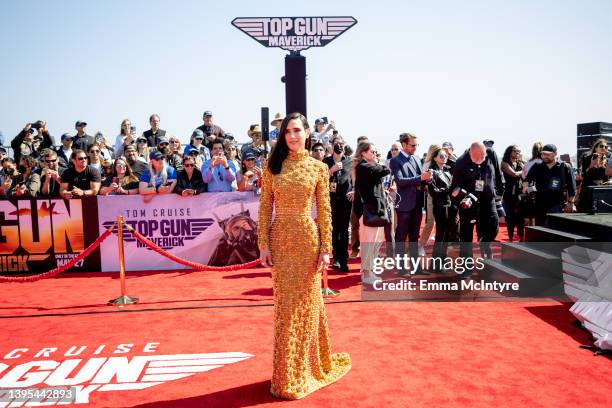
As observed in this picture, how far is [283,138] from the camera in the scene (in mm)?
3965

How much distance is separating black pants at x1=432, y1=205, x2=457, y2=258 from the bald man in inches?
20.5

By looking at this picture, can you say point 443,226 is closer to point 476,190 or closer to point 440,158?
point 476,190

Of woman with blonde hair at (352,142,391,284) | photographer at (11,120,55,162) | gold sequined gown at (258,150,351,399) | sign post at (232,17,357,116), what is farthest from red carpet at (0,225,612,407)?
photographer at (11,120,55,162)

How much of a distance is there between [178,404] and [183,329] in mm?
1860

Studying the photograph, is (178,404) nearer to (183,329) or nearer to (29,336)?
(183,329)

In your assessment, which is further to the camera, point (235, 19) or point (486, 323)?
point (235, 19)

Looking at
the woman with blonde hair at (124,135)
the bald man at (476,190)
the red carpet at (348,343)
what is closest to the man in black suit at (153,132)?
the woman with blonde hair at (124,135)

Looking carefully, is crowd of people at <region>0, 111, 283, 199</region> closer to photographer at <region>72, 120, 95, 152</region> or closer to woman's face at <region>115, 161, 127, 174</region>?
woman's face at <region>115, 161, 127, 174</region>

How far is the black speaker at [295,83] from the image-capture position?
29.9 ft

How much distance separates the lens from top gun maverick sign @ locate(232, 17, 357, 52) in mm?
10422

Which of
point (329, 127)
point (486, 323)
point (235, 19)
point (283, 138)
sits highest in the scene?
point (235, 19)

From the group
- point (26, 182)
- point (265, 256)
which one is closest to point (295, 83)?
point (26, 182)

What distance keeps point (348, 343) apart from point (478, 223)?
375 centimetres

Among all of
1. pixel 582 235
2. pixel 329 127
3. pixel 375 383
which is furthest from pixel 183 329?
pixel 329 127
